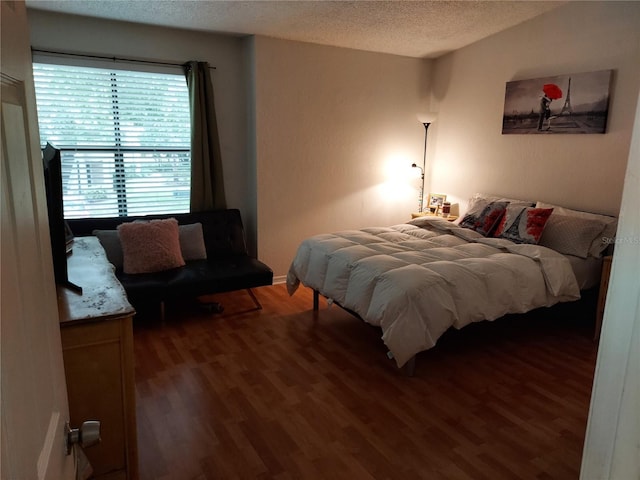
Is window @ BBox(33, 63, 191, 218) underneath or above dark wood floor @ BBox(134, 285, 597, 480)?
above

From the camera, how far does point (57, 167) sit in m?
1.81

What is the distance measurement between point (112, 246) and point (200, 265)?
715mm

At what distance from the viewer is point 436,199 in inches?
211

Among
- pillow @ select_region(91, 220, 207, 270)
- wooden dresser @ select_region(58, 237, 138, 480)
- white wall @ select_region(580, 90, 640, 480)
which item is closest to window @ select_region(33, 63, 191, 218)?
pillow @ select_region(91, 220, 207, 270)

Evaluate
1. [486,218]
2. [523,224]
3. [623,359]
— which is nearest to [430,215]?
[486,218]

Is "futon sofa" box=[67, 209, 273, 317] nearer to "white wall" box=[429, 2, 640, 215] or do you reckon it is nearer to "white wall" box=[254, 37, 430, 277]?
"white wall" box=[254, 37, 430, 277]

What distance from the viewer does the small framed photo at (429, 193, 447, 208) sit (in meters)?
5.30

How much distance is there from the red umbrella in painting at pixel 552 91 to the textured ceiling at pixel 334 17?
0.66 metres

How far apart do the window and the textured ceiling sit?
53cm

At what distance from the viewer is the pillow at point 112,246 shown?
370 cm

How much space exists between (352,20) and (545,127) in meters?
2.01

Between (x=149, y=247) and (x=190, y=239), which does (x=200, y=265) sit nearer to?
(x=190, y=239)

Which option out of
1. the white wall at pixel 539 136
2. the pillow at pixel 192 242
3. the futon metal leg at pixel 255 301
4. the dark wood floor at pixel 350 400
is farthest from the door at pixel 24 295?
the white wall at pixel 539 136

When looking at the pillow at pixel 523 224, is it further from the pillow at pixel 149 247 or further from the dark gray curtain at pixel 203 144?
the pillow at pixel 149 247
